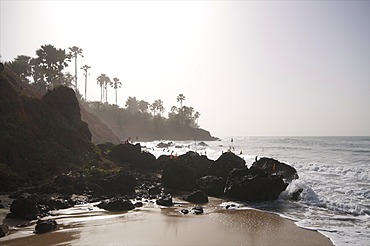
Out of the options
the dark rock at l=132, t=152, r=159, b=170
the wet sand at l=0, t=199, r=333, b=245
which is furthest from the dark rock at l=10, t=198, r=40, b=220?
the dark rock at l=132, t=152, r=159, b=170

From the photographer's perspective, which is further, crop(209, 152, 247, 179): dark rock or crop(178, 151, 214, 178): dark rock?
crop(178, 151, 214, 178): dark rock

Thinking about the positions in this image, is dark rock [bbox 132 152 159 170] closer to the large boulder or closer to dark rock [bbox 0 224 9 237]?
the large boulder

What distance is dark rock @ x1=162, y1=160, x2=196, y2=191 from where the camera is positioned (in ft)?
72.5

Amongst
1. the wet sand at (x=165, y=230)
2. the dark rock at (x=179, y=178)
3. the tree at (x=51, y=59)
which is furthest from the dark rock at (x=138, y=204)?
the tree at (x=51, y=59)

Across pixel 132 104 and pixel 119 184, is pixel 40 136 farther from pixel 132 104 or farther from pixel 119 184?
pixel 132 104

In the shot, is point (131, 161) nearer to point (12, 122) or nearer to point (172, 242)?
point (12, 122)

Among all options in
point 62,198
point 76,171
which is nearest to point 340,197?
point 62,198

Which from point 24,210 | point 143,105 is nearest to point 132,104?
point 143,105

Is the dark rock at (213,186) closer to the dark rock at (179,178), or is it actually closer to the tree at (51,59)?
the dark rock at (179,178)

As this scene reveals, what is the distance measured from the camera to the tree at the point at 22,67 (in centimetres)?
5681

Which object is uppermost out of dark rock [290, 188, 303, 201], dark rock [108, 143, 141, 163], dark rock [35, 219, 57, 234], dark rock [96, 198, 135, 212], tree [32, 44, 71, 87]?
tree [32, 44, 71, 87]

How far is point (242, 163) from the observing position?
87.7 feet

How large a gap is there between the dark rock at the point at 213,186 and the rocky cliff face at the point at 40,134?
37.1 feet

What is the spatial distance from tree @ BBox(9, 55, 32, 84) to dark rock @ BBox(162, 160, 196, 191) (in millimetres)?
46339
